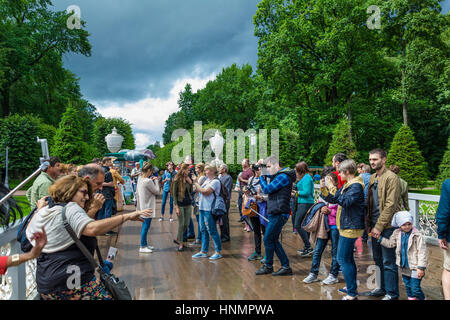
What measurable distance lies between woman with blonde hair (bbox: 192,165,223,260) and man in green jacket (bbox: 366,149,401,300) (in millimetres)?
2730

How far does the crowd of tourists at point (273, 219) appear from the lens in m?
2.27

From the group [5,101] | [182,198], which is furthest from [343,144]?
[5,101]

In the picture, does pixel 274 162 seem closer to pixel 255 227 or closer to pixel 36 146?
pixel 255 227

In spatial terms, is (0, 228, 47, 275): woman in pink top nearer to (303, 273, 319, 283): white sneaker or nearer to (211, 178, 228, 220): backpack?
(303, 273, 319, 283): white sneaker

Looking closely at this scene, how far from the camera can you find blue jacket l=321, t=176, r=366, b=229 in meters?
3.81

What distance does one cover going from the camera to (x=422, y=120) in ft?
106

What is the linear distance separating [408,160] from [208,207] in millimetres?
18859

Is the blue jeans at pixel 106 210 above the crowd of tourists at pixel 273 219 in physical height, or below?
below

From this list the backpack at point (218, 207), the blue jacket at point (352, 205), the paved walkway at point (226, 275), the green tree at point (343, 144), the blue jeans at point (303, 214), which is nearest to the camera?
the blue jacket at point (352, 205)

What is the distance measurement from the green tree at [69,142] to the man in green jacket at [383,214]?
22105 millimetres

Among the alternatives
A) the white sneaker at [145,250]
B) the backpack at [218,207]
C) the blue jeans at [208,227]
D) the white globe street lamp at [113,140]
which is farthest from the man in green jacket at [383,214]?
the white globe street lamp at [113,140]

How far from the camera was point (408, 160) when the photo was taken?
65.6 feet

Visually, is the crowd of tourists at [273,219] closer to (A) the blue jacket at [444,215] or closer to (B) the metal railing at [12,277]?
(A) the blue jacket at [444,215]

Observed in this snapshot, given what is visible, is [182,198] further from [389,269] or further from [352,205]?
[389,269]
